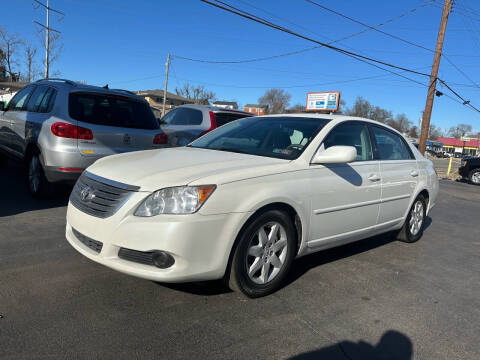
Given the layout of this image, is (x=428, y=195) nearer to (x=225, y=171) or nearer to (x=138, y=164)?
(x=225, y=171)

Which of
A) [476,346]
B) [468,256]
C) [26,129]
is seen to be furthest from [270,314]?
[26,129]

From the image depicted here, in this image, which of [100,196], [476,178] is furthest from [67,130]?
[476,178]

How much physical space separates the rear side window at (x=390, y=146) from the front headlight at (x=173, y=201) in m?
2.61

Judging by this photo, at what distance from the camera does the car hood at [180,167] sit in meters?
2.79

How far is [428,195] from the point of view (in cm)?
544

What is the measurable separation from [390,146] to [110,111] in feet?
12.6

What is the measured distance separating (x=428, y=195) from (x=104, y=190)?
4.48 meters

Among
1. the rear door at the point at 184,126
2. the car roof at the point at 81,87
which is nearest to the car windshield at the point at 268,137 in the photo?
the car roof at the point at 81,87

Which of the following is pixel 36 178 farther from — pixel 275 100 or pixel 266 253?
pixel 275 100

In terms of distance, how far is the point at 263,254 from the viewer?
313 centimetres

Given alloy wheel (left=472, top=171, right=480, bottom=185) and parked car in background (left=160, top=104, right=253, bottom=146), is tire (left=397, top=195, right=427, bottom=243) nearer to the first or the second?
parked car in background (left=160, top=104, right=253, bottom=146)

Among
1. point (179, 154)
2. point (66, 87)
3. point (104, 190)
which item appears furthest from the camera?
point (66, 87)

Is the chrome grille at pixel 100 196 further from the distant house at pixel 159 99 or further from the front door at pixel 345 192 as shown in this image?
the distant house at pixel 159 99

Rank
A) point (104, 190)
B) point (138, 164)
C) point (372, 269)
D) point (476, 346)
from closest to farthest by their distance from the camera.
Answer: point (476, 346) → point (104, 190) → point (138, 164) → point (372, 269)
